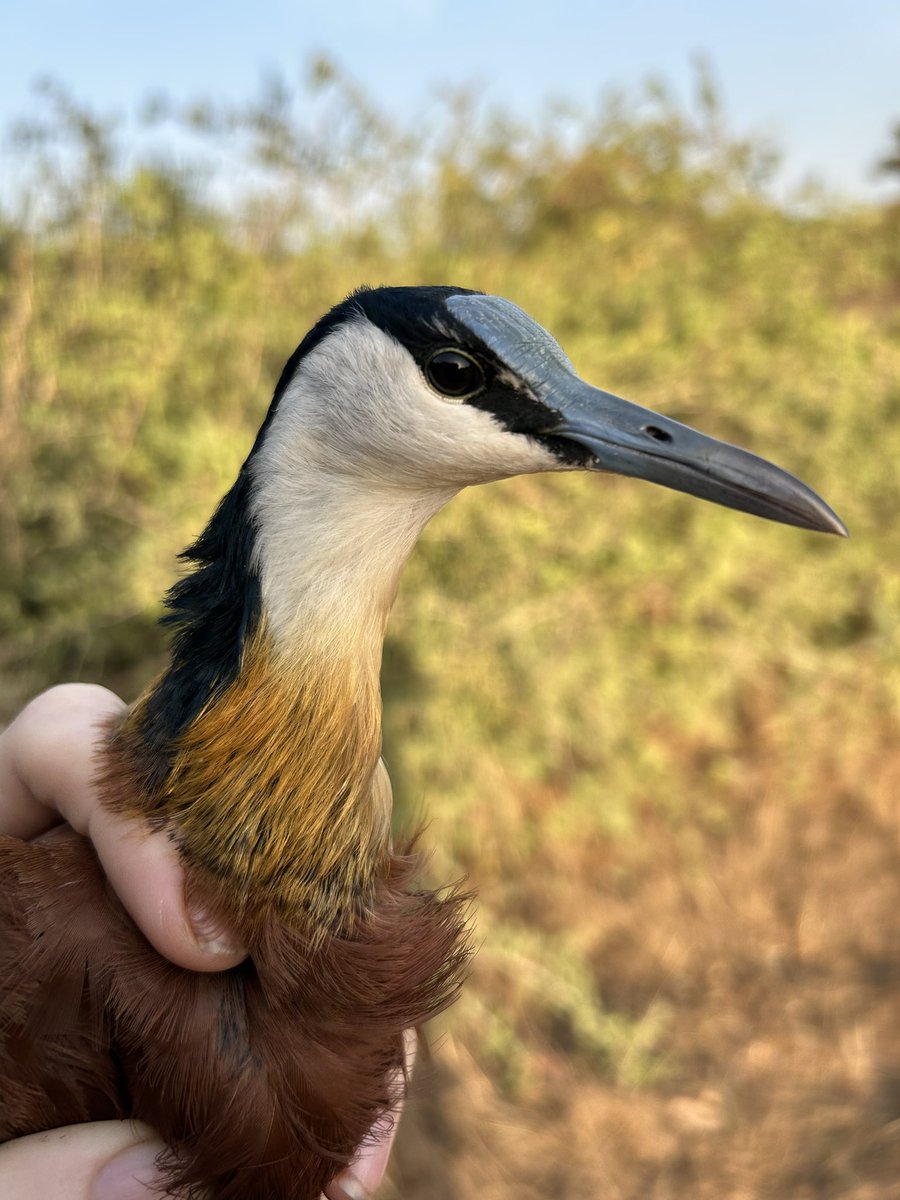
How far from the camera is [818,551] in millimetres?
5168

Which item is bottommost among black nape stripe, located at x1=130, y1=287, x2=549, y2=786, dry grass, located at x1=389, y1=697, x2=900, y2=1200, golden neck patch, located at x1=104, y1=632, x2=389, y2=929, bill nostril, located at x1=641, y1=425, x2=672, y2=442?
dry grass, located at x1=389, y1=697, x2=900, y2=1200

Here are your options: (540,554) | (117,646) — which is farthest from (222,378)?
(540,554)

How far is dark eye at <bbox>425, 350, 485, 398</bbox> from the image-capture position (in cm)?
130

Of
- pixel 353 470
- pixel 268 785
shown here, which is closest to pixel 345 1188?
pixel 268 785

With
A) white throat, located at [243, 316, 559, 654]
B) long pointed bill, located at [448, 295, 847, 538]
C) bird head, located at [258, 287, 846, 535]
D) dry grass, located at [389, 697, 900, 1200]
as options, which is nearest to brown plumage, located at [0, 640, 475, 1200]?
white throat, located at [243, 316, 559, 654]

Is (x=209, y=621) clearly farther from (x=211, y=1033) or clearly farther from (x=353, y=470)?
(x=211, y=1033)

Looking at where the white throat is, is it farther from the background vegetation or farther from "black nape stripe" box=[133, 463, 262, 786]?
the background vegetation

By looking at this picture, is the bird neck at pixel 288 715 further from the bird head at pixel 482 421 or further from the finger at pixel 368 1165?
the finger at pixel 368 1165

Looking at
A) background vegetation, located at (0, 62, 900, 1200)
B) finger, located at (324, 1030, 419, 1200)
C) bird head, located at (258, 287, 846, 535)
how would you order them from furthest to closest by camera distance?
background vegetation, located at (0, 62, 900, 1200)
finger, located at (324, 1030, 419, 1200)
bird head, located at (258, 287, 846, 535)

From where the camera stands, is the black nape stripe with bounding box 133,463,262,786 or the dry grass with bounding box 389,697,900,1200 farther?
the dry grass with bounding box 389,697,900,1200

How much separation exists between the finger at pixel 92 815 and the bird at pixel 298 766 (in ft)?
0.11

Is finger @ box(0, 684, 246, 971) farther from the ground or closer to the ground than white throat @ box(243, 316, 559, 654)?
closer to the ground

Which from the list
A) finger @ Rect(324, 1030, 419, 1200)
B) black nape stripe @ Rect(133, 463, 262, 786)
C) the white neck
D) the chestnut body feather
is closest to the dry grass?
finger @ Rect(324, 1030, 419, 1200)

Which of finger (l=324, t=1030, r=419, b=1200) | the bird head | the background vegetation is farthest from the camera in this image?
the background vegetation
